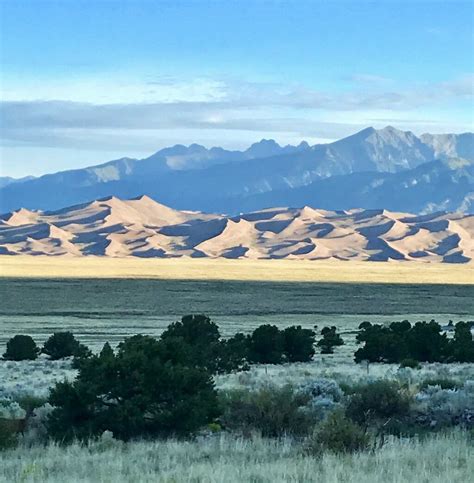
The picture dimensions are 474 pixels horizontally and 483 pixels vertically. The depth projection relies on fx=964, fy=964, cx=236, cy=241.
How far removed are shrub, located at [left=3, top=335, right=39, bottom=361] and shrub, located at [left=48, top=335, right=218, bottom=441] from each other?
2069cm

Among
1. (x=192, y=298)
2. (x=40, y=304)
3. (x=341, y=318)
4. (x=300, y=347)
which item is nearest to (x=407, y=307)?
(x=341, y=318)

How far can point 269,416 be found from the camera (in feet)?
42.7

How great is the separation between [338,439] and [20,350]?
78.5 ft

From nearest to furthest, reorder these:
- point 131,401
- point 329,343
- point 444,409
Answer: point 131,401
point 444,409
point 329,343

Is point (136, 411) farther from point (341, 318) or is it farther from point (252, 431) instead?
point (341, 318)

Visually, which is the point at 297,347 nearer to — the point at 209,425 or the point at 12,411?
the point at 12,411

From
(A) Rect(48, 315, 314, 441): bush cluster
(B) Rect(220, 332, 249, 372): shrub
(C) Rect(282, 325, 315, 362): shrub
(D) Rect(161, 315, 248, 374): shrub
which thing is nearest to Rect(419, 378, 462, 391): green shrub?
(A) Rect(48, 315, 314, 441): bush cluster

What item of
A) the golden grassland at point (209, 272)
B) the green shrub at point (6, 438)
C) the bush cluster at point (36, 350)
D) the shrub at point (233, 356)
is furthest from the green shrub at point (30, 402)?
the golden grassland at point (209, 272)

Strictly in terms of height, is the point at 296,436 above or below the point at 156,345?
below

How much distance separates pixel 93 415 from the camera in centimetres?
1274

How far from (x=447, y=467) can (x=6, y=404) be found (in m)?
8.10

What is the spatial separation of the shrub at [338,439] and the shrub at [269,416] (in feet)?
5.82

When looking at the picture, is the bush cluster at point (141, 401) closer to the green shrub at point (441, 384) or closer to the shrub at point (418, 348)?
the green shrub at point (441, 384)

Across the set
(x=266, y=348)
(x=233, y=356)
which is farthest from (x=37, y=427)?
(x=266, y=348)
